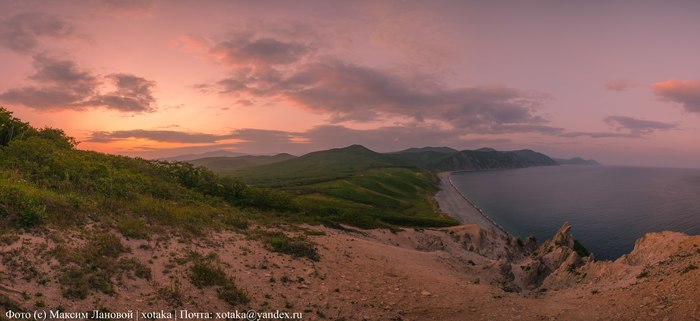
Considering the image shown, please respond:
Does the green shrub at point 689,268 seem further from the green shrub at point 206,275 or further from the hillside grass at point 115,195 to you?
the hillside grass at point 115,195

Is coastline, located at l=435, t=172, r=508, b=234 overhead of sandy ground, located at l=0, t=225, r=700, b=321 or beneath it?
beneath

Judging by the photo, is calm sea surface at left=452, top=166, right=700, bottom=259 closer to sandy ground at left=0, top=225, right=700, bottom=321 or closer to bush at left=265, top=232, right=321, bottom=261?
sandy ground at left=0, top=225, right=700, bottom=321

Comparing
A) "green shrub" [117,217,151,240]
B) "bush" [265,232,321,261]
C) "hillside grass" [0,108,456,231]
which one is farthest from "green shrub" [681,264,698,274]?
"green shrub" [117,217,151,240]

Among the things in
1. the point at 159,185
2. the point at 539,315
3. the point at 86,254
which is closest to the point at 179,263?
the point at 86,254

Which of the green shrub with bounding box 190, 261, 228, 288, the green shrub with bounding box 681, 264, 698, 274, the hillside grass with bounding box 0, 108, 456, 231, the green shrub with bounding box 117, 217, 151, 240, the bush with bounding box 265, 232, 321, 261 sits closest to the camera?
the green shrub with bounding box 190, 261, 228, 288

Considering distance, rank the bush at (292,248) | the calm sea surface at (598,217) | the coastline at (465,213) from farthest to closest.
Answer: the coastline at (465,213), the calm sea surface at (598,217), the bush at (292,248)

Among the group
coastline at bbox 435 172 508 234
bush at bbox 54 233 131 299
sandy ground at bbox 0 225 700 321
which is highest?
bush at bbox 54 233 131 299

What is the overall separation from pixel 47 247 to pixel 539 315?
82.2 feet

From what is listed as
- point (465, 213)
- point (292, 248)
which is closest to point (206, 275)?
point (292, 248)

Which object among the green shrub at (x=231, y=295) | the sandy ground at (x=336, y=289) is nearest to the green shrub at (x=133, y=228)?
the sandy ground at (x=336, y=289)

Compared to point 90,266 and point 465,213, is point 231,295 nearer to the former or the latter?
point 90,266

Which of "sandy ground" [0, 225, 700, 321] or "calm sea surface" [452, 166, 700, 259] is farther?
"calm sea surface" [452, 166, 700, 259]

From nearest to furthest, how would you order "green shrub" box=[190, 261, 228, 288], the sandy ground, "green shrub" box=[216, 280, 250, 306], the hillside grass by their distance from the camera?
the sandy ground, "green shrub" box=[216, 280, 250, 306], "green shrub" box=[190, 261, 228, 288], the hillside grass

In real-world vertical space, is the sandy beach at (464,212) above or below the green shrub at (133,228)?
below
